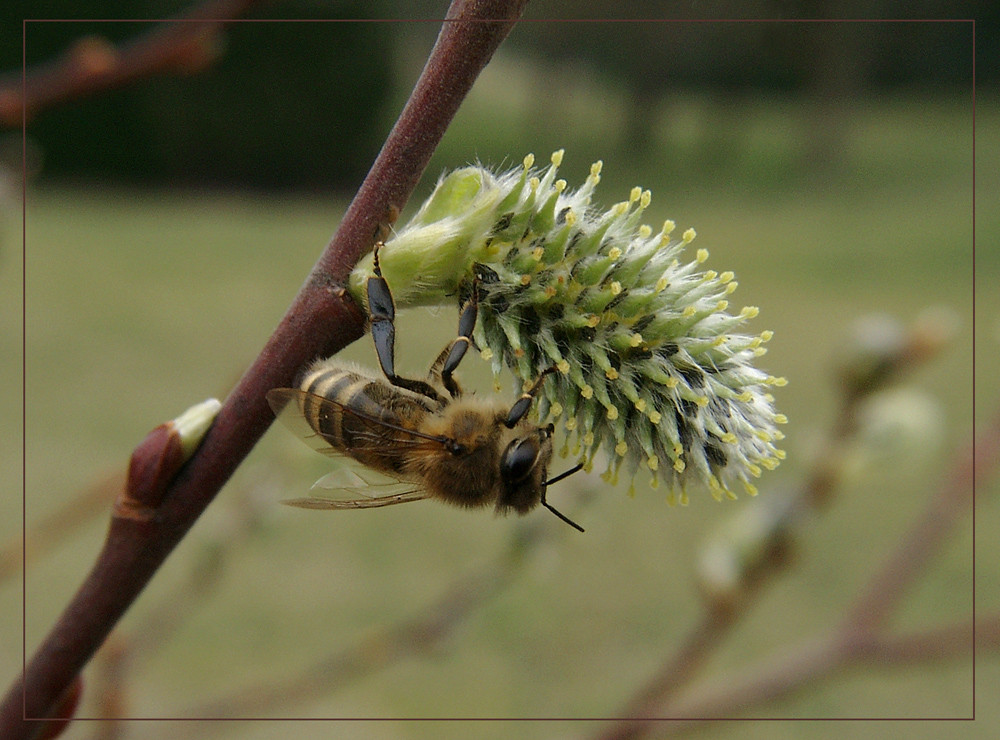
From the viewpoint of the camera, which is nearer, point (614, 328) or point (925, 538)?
point (614, 328)

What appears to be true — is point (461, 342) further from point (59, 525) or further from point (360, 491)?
point (59, 525)

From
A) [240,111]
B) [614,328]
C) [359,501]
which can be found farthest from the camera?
[240,111]

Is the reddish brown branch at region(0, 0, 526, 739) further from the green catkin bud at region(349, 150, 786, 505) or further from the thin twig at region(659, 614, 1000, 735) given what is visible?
the thin twig at region(659, 614, 1000, 735)

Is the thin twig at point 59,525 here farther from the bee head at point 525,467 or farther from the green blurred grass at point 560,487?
the bee head at point 525,467

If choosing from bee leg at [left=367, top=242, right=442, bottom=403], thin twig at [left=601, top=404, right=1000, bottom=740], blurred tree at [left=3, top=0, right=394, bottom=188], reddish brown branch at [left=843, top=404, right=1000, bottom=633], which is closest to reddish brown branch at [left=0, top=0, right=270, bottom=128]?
bee leg at [left=367, top=242, right=442, bottom=403]

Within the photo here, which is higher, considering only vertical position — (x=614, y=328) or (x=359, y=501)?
(x=614, y=328)

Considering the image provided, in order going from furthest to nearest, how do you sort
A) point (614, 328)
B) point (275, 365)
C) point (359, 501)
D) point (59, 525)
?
1. point (59, 525)
2. point (359, 501)
3. point (614, 328)
4. point (275, 365)

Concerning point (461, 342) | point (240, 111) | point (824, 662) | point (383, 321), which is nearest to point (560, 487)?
Result: point (824, 662)

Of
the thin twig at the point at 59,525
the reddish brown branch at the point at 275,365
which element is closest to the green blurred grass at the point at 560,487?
the reddish brown branch at the point at 275,365
